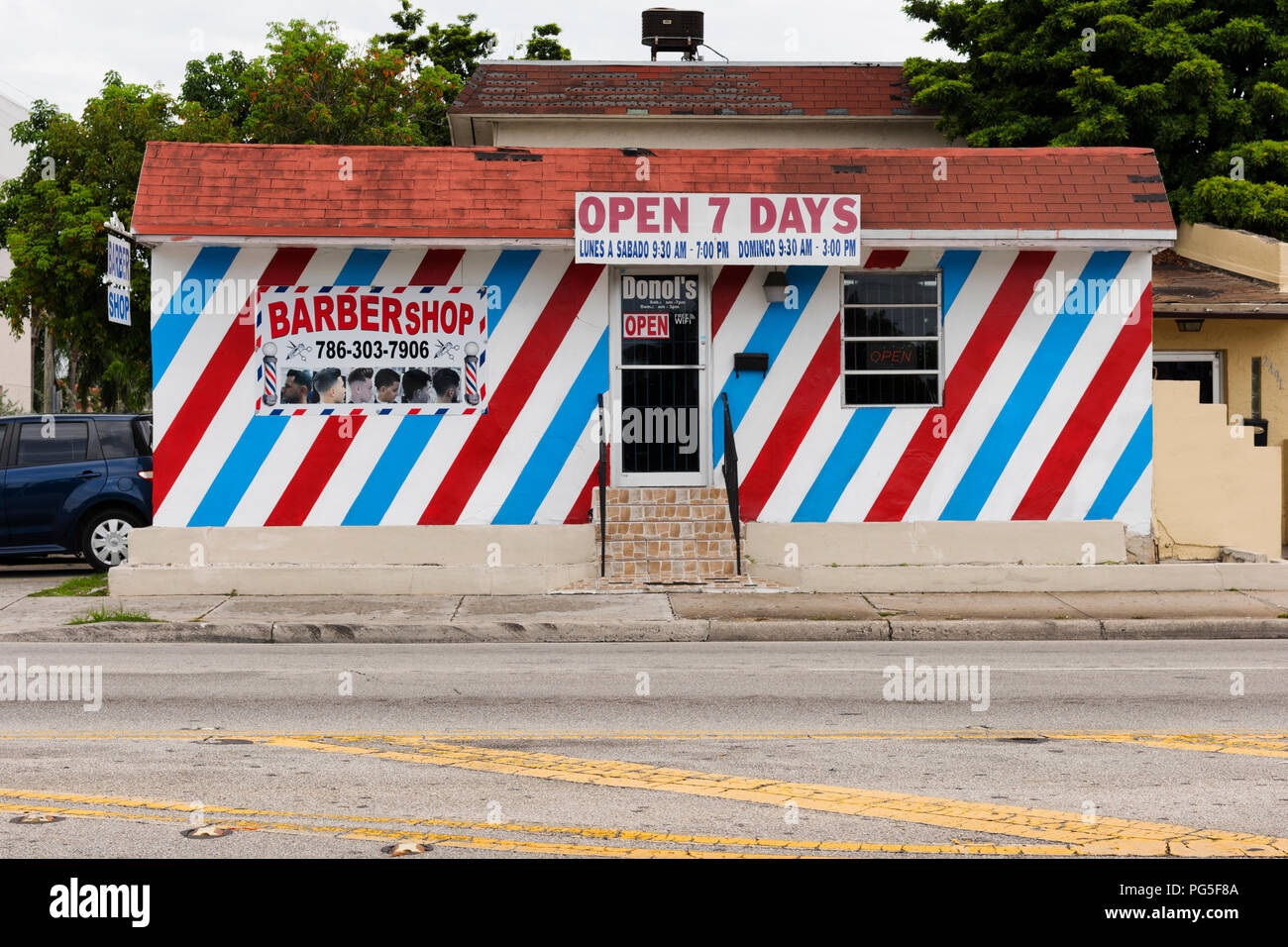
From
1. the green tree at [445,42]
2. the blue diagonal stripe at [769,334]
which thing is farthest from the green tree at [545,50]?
the blue diagonal stripe at [769,334]

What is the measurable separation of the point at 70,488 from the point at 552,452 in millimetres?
5982

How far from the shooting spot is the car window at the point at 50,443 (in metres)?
16.3

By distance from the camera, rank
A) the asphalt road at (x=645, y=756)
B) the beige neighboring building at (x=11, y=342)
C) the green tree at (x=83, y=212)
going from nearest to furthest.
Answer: the asphalt road at (x=645, y=756)
the green tree at (x=83, y=212)
the beige neighboring building at (x=11, y=342)

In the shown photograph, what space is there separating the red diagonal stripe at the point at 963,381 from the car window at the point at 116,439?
9.06 metres

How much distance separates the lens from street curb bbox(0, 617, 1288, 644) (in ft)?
40.3

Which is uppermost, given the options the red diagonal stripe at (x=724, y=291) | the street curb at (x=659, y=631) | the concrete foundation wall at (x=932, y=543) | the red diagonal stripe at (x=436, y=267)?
the red diagonal stripe at (x=436, y=267)

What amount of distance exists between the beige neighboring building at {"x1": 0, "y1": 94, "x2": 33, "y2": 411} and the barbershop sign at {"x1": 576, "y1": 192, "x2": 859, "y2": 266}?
52.9 metres

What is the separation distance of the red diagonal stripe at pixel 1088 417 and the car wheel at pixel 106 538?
35.1 ft

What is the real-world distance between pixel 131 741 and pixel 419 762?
1844 millimetres

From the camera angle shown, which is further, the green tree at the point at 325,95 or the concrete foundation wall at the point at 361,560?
the green tree at the point at 325,95

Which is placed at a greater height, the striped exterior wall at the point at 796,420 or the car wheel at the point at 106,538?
the striped exterior wall at the point at 796,420

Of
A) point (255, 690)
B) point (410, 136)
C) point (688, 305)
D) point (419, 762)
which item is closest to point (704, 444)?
point (688, 305)

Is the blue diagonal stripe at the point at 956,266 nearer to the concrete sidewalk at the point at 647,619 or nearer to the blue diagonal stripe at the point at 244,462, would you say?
the concrete sidewalk at the point at 647,619

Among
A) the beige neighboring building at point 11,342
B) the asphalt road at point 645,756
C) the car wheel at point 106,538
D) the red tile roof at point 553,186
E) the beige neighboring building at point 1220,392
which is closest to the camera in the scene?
the asphalt road at point 645,756
